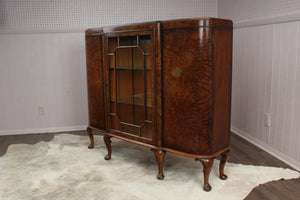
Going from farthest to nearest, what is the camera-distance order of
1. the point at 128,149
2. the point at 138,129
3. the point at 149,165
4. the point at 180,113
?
the point at 128,149 → the point at 149,165 → the point at 138,129 → the point at 180,113

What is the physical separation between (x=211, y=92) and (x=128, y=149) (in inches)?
52.2

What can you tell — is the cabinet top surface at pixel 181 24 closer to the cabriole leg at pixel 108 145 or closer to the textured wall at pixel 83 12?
the cabriole leg at pixel 108 145

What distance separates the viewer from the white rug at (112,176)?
6.91 feet

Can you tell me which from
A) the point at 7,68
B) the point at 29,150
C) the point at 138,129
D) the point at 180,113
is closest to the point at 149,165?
the point at 138,129

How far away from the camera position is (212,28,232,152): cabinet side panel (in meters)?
2.03

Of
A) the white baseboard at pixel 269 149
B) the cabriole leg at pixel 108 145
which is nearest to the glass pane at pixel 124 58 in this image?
the cabriole leg at pixel 108 145

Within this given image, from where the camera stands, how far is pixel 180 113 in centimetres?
216

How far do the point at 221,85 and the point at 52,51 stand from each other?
237 cm

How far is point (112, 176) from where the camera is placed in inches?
94.7

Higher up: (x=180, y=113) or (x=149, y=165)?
(x=180, y=113)

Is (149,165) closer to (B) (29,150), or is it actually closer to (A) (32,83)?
(B) (29,150)

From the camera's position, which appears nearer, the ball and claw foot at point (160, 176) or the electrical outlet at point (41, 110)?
the ball and claw foot at point (160, 176)

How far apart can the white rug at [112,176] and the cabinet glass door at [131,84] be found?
0.35 metres

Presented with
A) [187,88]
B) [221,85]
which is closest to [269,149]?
[221,85]
